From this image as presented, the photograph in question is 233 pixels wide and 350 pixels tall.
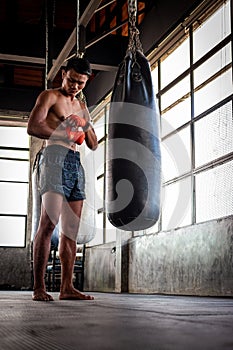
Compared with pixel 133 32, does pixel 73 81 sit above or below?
below

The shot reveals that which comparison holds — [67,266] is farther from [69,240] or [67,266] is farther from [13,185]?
[13,185]

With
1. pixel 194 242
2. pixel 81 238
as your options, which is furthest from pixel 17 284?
pixel 194 242

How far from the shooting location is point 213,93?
4.17 meters

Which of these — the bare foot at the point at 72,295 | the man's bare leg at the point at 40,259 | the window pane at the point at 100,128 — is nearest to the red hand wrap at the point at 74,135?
the man's bare leg at the point at 40,259

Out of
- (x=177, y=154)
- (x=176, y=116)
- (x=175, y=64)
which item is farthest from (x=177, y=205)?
(x=175, y=64)

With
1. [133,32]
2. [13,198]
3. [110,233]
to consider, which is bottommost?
[110,233]

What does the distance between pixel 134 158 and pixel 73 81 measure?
2.22 feet

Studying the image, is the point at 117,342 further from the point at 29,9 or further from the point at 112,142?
the point at 29,9

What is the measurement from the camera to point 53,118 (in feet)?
9.58

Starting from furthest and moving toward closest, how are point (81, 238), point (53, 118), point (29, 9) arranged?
point (29, 9) → point (81, 238) → point (53, 118)

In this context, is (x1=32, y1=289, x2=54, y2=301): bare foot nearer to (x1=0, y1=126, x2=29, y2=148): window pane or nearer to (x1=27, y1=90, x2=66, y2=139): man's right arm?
(x1=27, y1=90, x2=66, y2=139): man's right arm

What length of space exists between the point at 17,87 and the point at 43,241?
5.46 meters

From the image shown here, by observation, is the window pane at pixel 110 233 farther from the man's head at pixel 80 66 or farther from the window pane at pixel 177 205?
the man's head at pixel 80 66

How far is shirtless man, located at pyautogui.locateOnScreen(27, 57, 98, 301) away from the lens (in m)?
2.74
